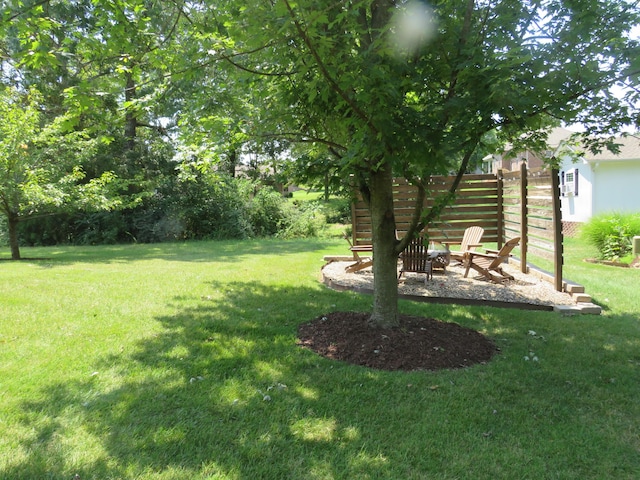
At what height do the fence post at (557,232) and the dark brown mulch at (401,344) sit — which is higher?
the fence post at (557,232)

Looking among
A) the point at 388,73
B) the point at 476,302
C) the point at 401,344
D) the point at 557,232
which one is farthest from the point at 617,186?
the point at 388,73

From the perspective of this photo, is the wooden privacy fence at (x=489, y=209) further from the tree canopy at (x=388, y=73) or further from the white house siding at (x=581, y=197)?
the white house siding at (x=581, y=197)

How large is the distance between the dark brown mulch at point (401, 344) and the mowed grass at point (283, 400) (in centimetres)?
18

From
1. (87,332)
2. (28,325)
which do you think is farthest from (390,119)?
(28,325)

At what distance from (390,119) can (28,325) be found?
469 cm

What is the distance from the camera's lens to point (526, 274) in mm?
8656

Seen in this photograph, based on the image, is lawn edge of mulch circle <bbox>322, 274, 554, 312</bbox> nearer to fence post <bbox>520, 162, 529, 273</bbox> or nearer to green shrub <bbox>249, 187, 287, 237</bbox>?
fence post <bbox>520, 162, 529, 273</bbox>

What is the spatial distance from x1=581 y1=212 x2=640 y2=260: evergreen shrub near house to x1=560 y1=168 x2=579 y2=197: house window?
696cm

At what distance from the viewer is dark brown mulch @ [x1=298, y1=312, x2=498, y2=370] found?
4.08 meters

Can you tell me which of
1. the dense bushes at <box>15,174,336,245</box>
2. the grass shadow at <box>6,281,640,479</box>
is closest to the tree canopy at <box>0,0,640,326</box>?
the grass shadow at <box>6,281,640,479</box>

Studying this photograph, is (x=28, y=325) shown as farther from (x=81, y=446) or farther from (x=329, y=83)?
(x=329, y=83)

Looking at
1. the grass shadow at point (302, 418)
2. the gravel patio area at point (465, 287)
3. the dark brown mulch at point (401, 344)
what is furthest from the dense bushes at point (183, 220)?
the grass shadow at point (302, 418)

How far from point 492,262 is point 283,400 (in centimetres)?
563

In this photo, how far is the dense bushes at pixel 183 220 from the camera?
1769cm
